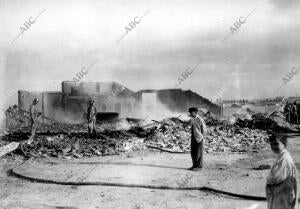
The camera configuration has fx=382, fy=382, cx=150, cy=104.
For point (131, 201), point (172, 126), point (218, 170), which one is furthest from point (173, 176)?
point (172, 126)

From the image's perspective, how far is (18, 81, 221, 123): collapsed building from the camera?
31297 mm

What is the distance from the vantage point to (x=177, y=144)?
1597cm

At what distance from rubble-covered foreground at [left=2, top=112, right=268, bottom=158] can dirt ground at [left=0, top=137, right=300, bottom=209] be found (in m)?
1.11

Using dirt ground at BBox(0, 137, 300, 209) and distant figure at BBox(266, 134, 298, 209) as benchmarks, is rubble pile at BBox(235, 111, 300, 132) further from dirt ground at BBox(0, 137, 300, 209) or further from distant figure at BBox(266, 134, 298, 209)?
distant figure at BBox(266, 134, 298, 209)

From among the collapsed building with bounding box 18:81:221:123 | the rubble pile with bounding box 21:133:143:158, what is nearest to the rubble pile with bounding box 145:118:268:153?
the rubble pile with bounding box 21:133:143:158

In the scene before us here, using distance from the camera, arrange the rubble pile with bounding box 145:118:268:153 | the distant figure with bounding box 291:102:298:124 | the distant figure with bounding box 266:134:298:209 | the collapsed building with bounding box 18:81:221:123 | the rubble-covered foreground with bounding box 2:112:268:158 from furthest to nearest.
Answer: the collapsed building with bounding box 18:81:221:123 < the distant figure with bounding box 291:102:298:124 < the rubble pile with bounding box 145:118:268:153 < the rubble-covered foreground with bounding box 2:112:268:158 < the distant figure with bounding box 266:134:298:209

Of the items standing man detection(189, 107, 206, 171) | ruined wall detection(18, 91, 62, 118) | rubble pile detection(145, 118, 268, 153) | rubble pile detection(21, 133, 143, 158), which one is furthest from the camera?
ruined wall detection(18, 91, 62, 118)

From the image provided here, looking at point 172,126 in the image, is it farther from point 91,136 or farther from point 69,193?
point 69,193

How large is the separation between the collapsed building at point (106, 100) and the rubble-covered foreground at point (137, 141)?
39.2 feet

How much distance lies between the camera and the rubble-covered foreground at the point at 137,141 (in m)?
14.3

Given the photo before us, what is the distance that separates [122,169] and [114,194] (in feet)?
9.06

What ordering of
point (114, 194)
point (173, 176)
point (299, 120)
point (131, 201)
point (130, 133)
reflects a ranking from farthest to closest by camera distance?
point (299, 120)
point (130, 133)
point (173, 176)
point (114, 194)
point (131, 201)

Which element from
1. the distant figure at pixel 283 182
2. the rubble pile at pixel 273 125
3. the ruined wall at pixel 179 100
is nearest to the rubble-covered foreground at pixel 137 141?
the rubble pile at pixel 273 125

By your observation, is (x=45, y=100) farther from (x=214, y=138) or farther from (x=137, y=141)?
(x=214, y=138)
